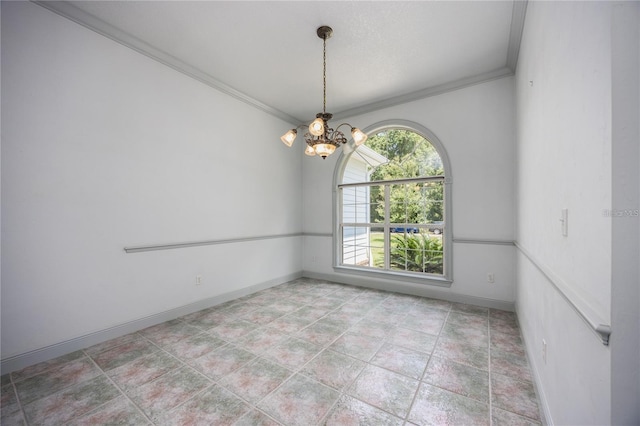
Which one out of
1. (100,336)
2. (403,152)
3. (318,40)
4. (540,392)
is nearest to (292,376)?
(540,392)

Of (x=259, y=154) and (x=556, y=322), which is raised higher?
(x=259, y=154)

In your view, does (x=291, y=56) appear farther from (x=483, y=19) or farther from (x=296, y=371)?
(x=296, y=371)

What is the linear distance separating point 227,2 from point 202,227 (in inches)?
98.7

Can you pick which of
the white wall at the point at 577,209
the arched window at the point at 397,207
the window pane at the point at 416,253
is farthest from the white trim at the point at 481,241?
the white wall at the point at 577,209

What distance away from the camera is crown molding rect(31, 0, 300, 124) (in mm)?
2305

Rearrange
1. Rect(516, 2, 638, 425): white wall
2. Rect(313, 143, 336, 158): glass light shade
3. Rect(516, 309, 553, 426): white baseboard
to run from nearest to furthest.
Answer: Rect(516, 2, 638, 425): white wall
Rect(516, 309, 553, 426): white baseboard
Rect(313, 143, 336, 158): glass light shade

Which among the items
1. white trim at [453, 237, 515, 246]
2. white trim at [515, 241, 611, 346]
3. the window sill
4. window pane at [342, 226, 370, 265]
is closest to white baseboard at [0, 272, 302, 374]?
the window sill

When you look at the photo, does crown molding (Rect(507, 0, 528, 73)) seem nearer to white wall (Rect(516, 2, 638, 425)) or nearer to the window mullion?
white wall (Rect(516, 2, 638, 425))

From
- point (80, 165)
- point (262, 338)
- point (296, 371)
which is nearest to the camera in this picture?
point (296, 371)

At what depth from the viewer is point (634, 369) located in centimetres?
72

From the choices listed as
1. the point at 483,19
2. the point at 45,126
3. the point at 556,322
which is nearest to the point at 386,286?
the point at 556,322

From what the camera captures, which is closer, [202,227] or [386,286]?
[202,227]

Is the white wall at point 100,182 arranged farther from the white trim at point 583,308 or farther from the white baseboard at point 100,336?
the white trim at point 583,308

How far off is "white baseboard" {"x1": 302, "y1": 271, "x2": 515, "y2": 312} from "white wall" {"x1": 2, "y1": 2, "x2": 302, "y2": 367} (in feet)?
6.05
